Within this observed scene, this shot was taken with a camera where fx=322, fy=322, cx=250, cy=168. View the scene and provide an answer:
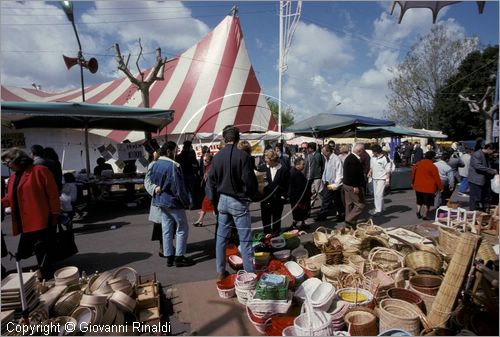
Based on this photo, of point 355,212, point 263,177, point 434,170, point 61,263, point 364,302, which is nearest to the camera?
point 364,302

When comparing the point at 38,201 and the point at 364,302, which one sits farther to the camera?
the point at 38,201

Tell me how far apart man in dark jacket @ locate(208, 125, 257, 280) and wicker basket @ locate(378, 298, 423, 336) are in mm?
1391

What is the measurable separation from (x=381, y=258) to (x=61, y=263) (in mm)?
4156

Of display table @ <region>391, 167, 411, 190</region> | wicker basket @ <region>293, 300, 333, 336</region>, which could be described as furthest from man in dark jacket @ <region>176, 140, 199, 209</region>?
display table @ <region>391, 167, 411, 190</region>

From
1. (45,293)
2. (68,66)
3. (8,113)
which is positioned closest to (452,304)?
(45,293)

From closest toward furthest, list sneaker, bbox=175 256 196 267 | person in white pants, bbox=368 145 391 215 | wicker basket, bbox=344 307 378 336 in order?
wicker basket, bbox=344 307 378 336 → sneaker, bbox=175 256 196 267 → person in white pants, bbox=368 145 391 215

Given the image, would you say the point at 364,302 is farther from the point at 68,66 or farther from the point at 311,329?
the point at 68,66

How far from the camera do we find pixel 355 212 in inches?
208

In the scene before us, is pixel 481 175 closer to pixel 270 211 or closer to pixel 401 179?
pixel 270 211

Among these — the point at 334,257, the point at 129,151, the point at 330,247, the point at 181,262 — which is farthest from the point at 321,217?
the point at 129,151

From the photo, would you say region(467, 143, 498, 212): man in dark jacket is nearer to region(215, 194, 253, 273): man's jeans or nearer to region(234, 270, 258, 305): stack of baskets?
region(215, 194, 253, 273): man's jeans

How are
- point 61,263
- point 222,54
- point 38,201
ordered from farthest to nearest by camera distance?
1. point 222,54
2. point 61,263
3. point 38,201

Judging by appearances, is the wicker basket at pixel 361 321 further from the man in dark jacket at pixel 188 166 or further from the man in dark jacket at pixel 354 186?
the man in dark jacket at pixel 188 166

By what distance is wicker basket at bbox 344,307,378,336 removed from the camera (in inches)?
97.7
